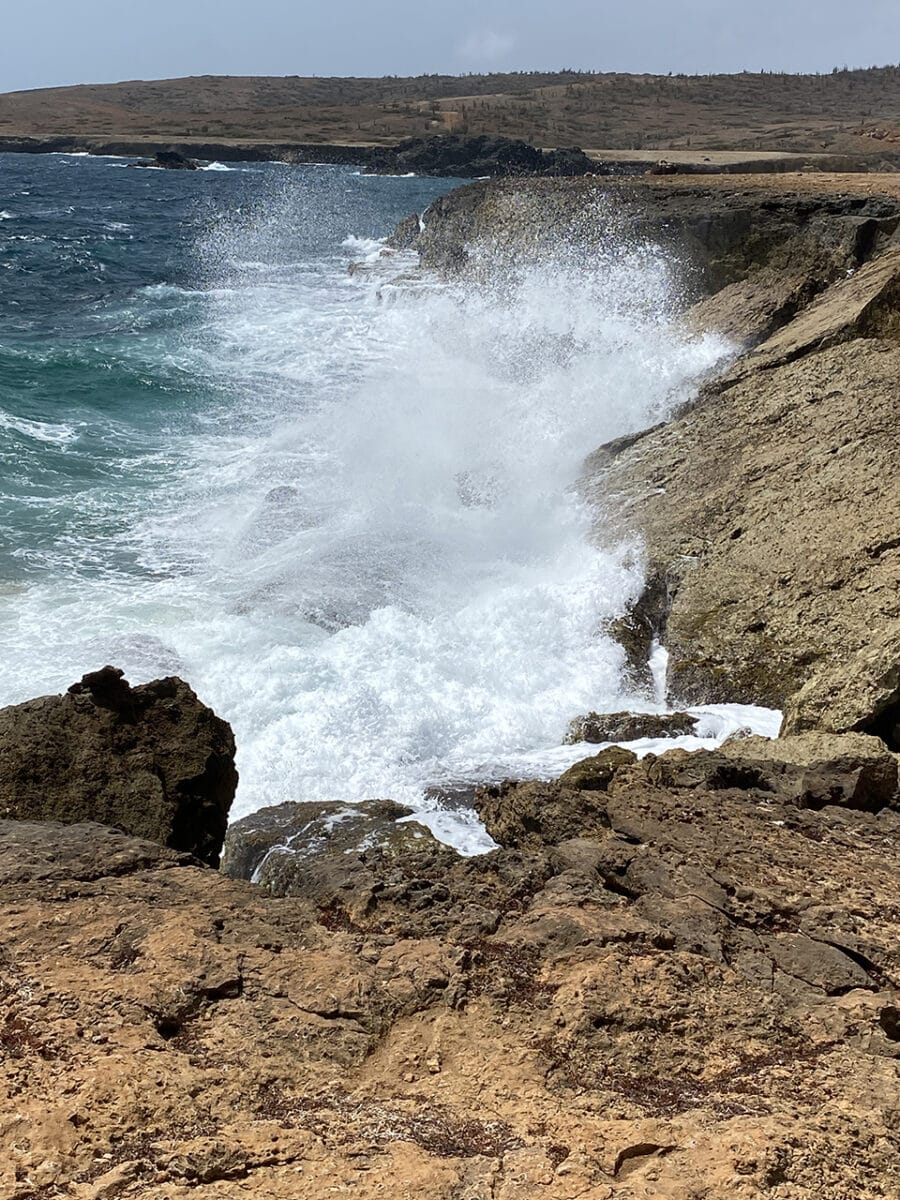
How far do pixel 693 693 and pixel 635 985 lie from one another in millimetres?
3793

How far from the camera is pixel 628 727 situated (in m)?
5.90

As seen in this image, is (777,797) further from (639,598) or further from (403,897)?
(639,598)

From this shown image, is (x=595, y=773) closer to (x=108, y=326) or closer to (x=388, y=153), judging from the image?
(x=108, y=326)

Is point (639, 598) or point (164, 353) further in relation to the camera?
point (164, 353)

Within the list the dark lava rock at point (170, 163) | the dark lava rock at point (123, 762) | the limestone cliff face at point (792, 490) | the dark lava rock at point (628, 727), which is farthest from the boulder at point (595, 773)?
the dark lava rock at point (170, 163)

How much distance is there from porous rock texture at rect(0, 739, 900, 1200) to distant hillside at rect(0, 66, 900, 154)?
203 feet

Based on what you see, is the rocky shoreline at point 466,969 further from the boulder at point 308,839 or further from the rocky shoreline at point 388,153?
the rocky shoreline at point 388,153

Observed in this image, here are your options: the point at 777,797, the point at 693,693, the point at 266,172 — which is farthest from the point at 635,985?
the point at 266,172

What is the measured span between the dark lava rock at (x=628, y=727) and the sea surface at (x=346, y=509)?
13 cm

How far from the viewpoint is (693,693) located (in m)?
6.40

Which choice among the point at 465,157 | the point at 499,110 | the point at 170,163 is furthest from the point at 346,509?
the point at 499,110

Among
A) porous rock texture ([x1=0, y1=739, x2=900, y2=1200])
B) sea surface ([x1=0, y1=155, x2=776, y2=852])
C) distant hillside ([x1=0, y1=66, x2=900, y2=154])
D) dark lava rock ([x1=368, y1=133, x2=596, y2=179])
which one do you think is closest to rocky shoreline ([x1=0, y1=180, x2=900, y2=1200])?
porous rock texture ([x1=0, y1=739, x2=900, y2=1200])

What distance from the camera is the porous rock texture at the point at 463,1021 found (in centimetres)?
212

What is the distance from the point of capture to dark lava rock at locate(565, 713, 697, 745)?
5828mm
